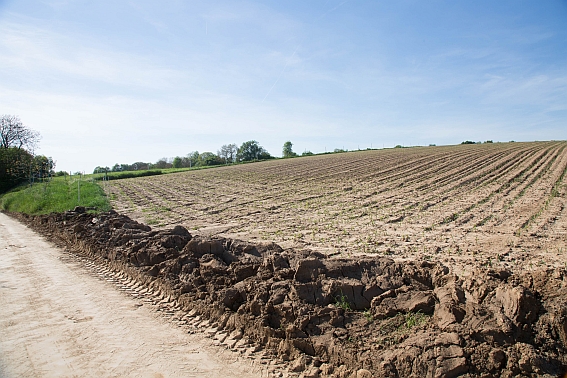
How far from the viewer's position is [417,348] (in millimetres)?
3758

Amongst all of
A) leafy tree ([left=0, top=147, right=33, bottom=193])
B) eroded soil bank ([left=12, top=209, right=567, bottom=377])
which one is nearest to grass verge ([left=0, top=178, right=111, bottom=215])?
eroded soil bank ([left=12, top=209, right=567, bottom=377])

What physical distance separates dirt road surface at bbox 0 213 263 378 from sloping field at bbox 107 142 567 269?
15.4ft

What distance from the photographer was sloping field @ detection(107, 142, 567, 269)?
335 inches

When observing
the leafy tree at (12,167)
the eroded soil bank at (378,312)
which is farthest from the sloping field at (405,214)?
the leafy tree at (12,167)

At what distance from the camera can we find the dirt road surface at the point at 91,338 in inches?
159

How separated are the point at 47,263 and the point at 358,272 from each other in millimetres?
7669

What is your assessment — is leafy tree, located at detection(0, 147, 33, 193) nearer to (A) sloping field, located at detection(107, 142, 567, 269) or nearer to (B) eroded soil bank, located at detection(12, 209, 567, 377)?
(A) sloping field, located at detection(107, 142, 567, 269)

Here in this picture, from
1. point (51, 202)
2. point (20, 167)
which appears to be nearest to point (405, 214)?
point (51, 202)

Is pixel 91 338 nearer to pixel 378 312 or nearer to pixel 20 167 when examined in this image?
pixel 378 312

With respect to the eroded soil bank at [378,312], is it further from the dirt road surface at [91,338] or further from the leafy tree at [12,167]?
the leafy tree at [12,167]

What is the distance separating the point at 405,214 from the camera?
1277 centimetres

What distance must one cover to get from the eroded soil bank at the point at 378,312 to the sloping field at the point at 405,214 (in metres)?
2.80

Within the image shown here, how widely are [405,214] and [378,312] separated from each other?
8821 millimetres

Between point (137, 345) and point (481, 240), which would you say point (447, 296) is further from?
point (481, 240)
